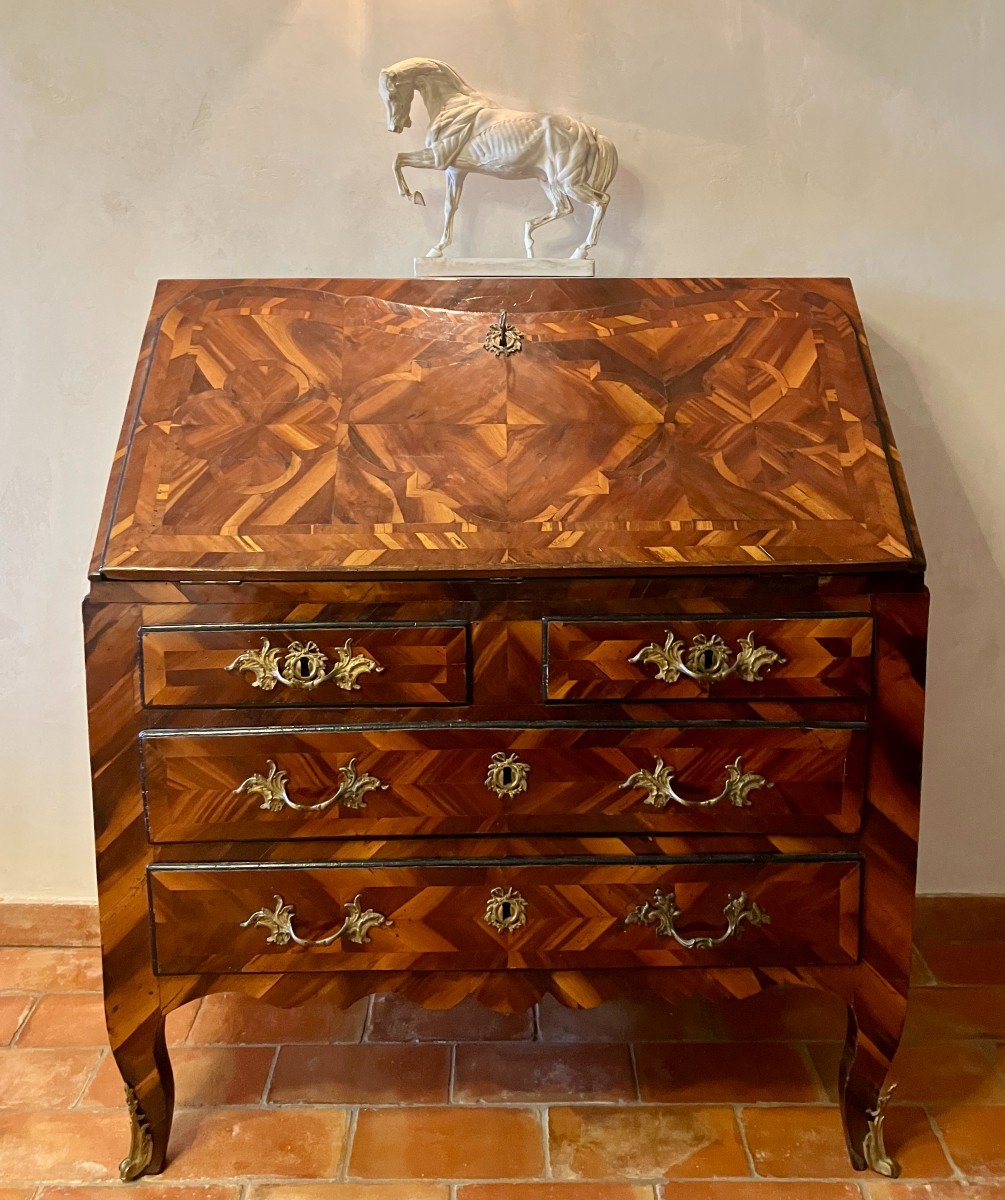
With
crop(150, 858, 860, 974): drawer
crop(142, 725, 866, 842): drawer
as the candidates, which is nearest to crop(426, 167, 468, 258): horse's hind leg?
crop(142, 725, 866, 842): drawer

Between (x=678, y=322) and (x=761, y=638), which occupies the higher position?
(x=678, y=322)

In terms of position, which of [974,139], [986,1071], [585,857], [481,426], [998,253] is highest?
[974,139]

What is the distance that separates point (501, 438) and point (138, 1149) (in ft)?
4.34

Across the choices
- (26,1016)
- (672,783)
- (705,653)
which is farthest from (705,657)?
(26,1016)

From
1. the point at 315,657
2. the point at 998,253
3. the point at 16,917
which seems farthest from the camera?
the point at 16,917

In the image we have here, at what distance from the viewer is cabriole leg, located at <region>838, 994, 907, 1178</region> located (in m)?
1.67

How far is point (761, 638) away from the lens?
1534mm

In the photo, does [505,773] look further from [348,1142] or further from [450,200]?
[450,200]

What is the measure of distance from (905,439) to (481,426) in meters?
1.06

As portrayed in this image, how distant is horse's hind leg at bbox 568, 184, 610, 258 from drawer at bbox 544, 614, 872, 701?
2.77ft

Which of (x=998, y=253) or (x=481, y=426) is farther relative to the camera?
(x=998, y=253)

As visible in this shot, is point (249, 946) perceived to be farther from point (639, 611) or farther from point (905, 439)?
point (905, 439)

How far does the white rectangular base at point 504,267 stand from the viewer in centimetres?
192

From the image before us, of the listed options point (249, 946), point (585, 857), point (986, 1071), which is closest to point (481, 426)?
point (585, 857)
